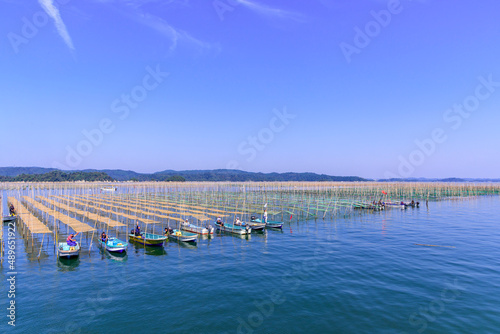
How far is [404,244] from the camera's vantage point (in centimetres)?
3191

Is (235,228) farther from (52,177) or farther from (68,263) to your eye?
(52,177)

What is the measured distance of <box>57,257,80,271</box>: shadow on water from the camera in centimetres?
2360

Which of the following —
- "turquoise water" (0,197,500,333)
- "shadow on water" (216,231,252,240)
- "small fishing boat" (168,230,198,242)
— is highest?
"small fishing boat" (168,230,198,242)

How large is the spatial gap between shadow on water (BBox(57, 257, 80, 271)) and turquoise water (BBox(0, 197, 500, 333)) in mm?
91

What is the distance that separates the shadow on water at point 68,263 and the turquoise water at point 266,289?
0.30 ft

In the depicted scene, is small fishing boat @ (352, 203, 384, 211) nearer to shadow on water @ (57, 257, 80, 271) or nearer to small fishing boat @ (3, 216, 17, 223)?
shadow on water @ (57, 257, 80, 271)

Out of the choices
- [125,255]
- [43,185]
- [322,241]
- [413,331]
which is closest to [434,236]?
[322,241]

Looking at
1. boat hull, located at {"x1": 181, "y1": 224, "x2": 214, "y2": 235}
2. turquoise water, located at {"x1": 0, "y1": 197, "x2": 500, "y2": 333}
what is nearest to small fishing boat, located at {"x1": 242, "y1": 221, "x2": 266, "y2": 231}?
boat hull, located at {"x1": 181, "y1": 224, "x2": 214, "y2": 235}

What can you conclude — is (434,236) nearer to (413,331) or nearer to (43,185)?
(413,331)

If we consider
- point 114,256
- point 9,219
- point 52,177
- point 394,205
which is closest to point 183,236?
point 114,256

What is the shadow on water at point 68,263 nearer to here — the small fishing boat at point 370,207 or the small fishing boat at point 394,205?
the small fishing boat at point 370,207

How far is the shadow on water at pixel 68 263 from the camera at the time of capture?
23597mm

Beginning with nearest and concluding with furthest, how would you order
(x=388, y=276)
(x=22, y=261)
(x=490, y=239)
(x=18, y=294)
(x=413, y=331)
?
(x=413, y=331)
(x=18, y=294)
(x=388, y=276)
(x=22, y=261)
(x=490, y=239)

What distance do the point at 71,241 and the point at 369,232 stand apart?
3657 centimetres
